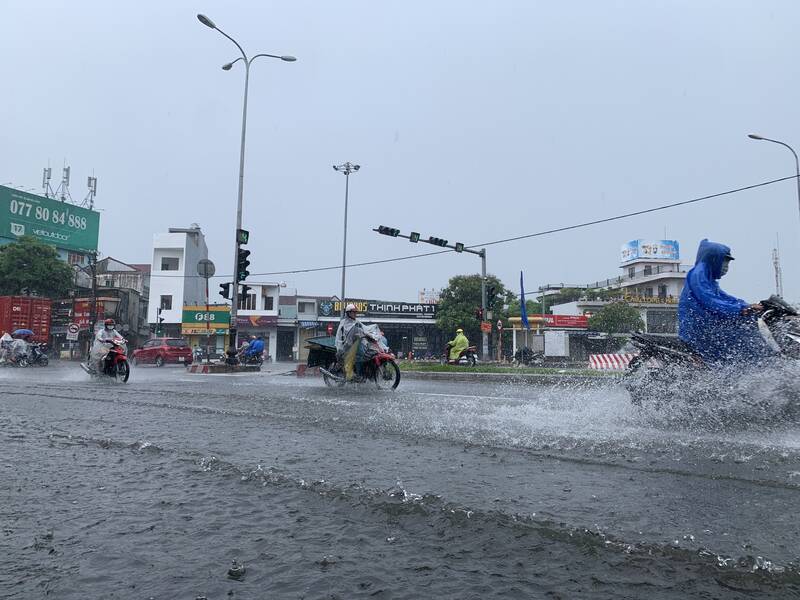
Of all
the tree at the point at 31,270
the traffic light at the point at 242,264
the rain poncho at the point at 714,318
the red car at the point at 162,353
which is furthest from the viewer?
the tree at the point at 31,270

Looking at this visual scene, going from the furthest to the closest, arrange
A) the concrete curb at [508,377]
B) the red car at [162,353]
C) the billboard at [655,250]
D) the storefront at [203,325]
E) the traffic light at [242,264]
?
the billboard at [655,250] → the storefront at [203,325] → the red car at [162,353] → the traffic light at [242,264] → the concrete curb at [508,377]

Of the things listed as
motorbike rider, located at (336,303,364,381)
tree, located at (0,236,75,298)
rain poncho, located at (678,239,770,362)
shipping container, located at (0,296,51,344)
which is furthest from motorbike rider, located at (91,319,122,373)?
tree, located at (0,236,75,298)

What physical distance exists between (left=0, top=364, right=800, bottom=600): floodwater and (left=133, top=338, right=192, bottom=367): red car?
29931 mm

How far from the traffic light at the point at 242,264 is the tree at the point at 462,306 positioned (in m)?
28.3

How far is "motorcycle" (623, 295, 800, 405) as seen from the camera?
16.0 ft

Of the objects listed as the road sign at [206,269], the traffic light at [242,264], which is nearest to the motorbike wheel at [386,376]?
the traffic light at [242,264]

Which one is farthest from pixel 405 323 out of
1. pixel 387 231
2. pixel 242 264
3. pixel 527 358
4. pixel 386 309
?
pixel 242 264

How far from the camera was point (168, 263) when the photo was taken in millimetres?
51438

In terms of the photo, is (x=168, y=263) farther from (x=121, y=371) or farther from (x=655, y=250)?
(x=655, y=250)

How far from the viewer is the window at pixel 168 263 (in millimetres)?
51406

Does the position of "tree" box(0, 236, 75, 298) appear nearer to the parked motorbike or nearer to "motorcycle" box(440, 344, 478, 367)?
the parked motorbike

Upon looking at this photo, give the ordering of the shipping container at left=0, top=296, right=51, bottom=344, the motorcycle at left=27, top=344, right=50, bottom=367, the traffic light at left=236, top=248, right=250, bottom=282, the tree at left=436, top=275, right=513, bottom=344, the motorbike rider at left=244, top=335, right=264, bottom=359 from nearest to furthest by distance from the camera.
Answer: the traffic light at left=236, top=248, right=250, bottom=282 → the motorbike rider at left=244, top=335, right=264, bottom=359 → the motorcycle at left=27, top=344, right=50, bottom=367 → the shipping container at left=0, top=296, right=51, bottom=344 → the tree at left=436, top=275, right=513, bottom=344

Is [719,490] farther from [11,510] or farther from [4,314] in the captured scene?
[4,314]

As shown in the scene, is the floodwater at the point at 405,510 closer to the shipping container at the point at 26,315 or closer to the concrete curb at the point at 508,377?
the concrete curb at the point at 508,377
